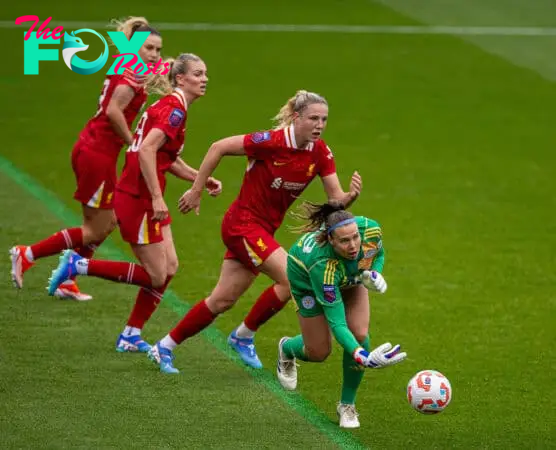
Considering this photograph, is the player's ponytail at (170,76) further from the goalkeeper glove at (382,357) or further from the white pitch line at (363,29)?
the white pitch line at (363,29)

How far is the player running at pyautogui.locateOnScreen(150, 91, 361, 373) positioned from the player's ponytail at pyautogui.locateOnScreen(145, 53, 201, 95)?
0.73m

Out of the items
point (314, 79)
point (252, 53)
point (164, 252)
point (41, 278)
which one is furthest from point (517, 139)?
point (164, 252)

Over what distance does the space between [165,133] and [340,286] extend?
2.03 m

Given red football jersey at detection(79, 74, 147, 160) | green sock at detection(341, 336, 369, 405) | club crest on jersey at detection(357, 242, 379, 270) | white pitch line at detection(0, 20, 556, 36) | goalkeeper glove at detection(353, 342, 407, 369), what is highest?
white pitch line at detection(0, 20, 556, 36)

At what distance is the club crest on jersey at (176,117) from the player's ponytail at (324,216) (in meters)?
1.55

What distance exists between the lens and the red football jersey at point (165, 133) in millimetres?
10422

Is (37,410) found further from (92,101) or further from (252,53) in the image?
(252,53)

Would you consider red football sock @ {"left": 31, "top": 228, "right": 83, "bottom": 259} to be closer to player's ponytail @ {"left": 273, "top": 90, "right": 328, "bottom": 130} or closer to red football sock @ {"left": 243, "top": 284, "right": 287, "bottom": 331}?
red football sock @ {"left": 243, "top": 284, "right": 287, "bottom": 331}

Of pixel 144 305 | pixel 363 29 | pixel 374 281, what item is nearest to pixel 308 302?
pixel 374 281

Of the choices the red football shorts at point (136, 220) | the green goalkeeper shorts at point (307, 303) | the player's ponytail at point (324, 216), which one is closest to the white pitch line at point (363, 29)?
A: the red football shorts at point (136, 220)

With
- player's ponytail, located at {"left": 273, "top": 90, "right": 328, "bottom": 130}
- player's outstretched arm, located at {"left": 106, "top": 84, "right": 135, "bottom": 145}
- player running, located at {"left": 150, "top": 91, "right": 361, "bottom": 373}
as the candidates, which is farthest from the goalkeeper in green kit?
player's outstretched arm, located at {"left": 106, "top": 84, "right": 135, "bottom": 145}

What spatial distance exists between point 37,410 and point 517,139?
1204 cm

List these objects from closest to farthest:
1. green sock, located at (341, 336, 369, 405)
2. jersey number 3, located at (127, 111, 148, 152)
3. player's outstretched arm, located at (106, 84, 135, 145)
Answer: green sock, located at (341, 336, 369, 405)
jersey number 3, located at (127, 111, 148, 152)
player's outstretched arm, located at (106, 84, 135, 145)

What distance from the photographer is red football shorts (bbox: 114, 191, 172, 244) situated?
1076cm
